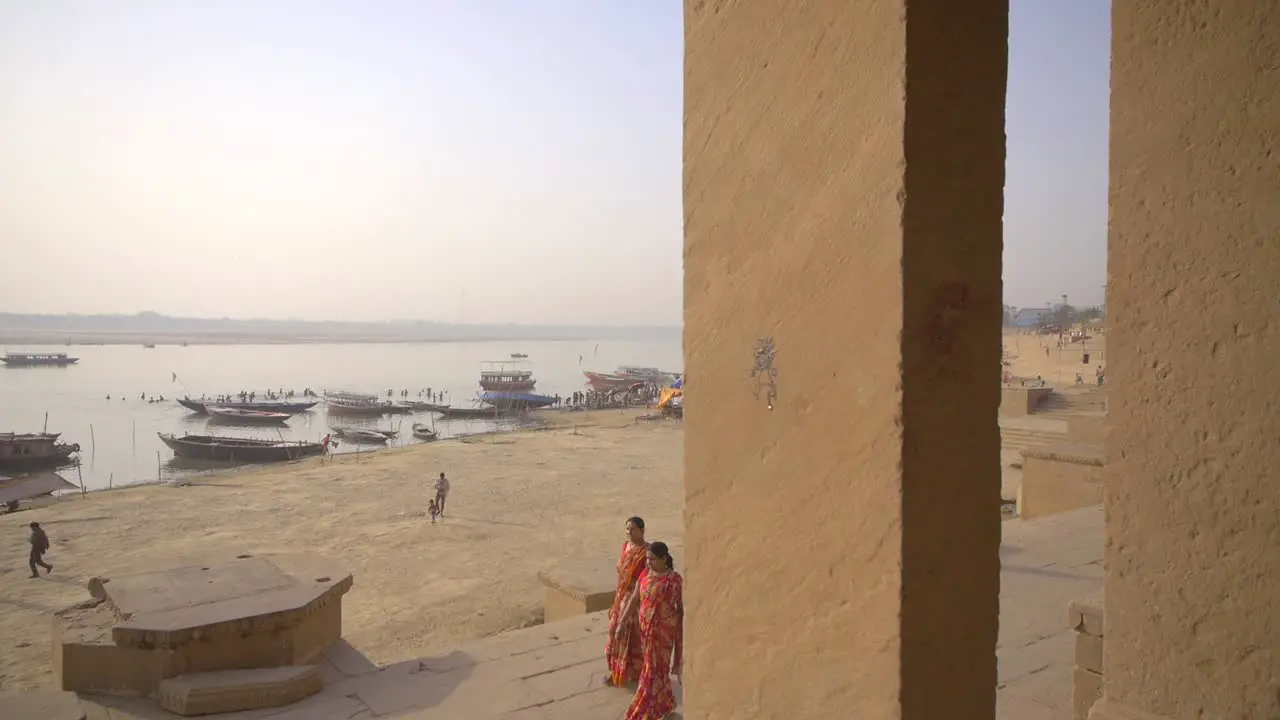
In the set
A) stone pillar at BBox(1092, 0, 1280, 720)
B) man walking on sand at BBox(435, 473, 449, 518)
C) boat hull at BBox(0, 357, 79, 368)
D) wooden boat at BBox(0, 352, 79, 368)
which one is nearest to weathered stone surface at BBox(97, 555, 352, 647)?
stone pillar at BBox(1092, 0, 1280, 720)

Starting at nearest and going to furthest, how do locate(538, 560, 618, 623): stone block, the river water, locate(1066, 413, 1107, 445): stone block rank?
locate(538, 560, 618, 623): stone block < locate(1066, 413, 1107, 445): stone block < the river water

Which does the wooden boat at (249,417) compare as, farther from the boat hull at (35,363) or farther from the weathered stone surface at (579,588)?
the boat hull at (35,363)

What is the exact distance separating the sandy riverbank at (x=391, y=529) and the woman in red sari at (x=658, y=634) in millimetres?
1593

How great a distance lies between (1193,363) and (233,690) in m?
5.48

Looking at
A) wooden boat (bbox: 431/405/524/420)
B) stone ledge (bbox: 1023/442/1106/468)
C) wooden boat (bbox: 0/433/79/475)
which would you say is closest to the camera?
stone ledge (bbox: 1023/442/1106/468)

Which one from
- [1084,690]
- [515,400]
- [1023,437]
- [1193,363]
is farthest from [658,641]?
[515,400]

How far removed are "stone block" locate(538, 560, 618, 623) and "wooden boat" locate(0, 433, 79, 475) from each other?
3165 cm

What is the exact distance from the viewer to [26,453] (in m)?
31.0

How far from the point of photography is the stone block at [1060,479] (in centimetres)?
1014

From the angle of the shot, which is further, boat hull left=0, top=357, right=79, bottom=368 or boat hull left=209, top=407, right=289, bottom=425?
boat hull left=0, top=357, right=79, bottom=368

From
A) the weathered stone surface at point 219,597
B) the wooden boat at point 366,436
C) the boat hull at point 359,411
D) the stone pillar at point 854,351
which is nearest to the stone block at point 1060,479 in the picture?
the weathered stone surface at point 219,597

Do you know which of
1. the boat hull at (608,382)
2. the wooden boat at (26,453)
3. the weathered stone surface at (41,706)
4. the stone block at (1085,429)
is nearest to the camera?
the weathered stone surface at (41,706)

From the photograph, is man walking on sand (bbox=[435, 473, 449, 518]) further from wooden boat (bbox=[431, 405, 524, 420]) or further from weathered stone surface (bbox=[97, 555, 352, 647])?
wooden boat (bbox=[431, 405, 524, 420])

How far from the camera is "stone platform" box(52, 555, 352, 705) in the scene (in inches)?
212
